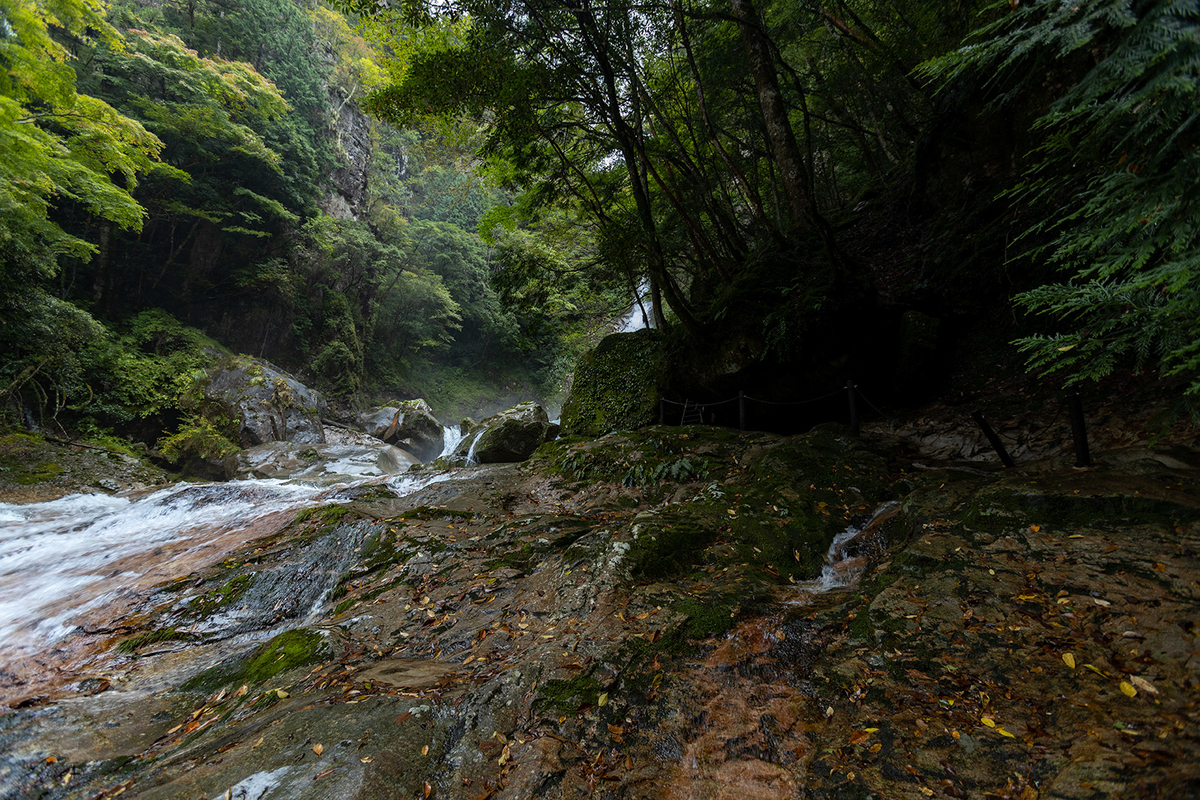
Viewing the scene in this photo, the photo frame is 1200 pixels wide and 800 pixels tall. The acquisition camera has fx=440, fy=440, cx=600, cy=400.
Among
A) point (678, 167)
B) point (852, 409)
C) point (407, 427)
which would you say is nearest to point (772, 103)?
point (678, 167)

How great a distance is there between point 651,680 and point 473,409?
29.5m

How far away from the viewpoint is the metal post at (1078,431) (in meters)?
3.69

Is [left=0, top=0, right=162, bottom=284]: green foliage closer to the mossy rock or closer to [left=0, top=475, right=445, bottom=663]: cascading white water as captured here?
[left=0, top=475, right=445, bottom=663]: cascading white water

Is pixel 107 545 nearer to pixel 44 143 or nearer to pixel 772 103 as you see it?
pixel 44 143

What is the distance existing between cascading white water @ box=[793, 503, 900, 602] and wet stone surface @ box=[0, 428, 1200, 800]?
0.14 ft

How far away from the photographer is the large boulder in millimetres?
19609

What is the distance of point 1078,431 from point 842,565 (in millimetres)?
2245

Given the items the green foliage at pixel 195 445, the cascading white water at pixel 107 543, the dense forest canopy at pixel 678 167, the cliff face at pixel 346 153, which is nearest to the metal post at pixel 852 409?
the dense forest canopy at pixel 678 167

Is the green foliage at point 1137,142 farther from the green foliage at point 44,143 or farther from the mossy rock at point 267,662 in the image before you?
the green foliage at point 44,143

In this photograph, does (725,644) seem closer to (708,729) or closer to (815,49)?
(708,729)

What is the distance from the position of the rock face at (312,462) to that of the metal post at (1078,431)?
1327cm

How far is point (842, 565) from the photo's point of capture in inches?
158

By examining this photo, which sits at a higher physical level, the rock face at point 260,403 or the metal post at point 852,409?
the rock face at point 260,403

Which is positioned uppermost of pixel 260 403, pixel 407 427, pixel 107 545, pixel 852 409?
pixel 260 403
